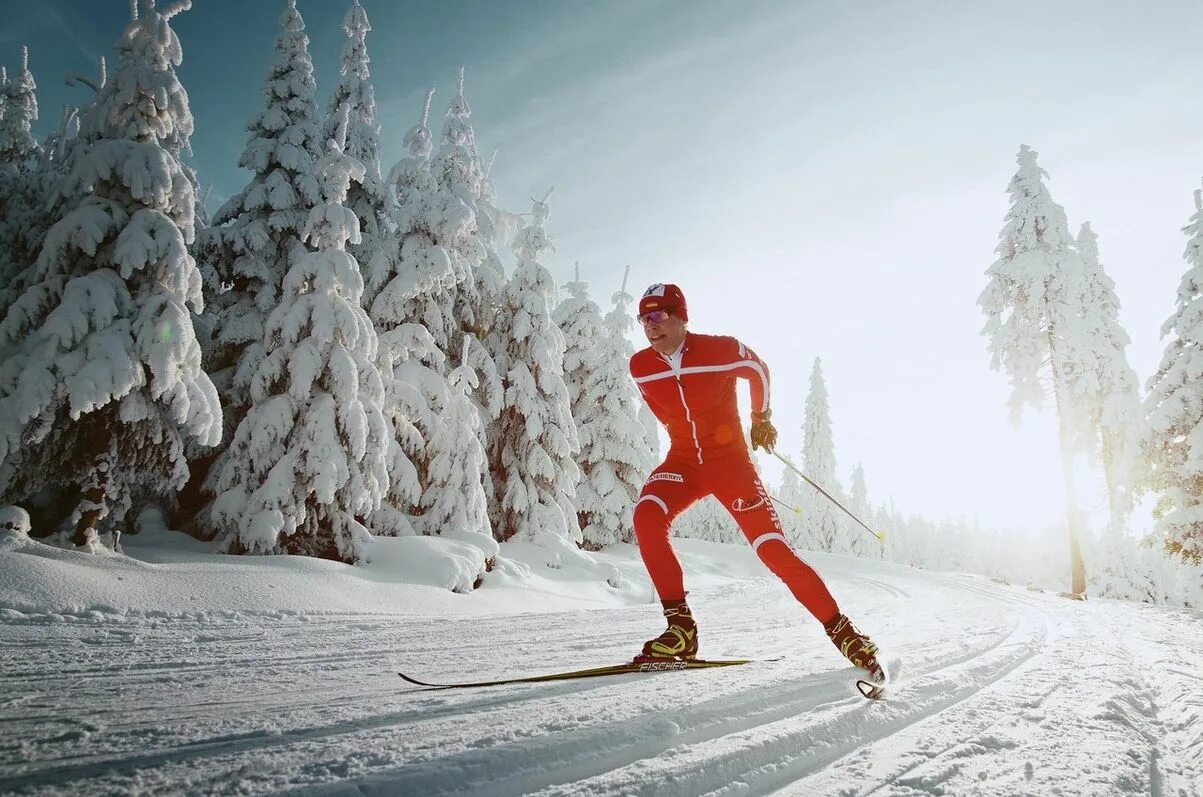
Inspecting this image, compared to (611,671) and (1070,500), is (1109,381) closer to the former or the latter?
(1070,500)

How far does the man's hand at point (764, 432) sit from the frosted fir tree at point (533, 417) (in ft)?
43.5

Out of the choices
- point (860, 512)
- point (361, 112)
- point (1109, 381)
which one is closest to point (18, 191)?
point (361, 112)

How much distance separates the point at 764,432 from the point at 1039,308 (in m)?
21.1

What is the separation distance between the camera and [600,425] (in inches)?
915

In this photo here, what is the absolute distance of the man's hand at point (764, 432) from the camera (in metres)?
4.09

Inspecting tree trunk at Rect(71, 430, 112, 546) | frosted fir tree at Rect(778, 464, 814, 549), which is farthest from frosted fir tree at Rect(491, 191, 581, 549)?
frosted fir tree at Rect(778, 464, 814, 549)

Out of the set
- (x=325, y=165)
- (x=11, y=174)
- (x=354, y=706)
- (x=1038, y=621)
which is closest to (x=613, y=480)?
(x=325, y=165)

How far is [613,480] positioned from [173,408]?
53.1ft

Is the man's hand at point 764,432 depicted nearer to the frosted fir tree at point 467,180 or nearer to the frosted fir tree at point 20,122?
the frosted fir tree at point 467,180

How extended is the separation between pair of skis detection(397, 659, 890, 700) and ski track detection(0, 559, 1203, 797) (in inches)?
4.7

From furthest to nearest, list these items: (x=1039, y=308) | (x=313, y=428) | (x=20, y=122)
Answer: (x=1039, y=308) < (x=20, y=122) < (x=313, y=428)

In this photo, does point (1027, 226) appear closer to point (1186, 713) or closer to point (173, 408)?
point (1186, 713)

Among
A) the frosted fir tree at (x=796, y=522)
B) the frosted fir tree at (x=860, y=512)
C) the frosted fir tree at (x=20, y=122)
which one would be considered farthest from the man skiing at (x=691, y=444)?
the frosted fir tree at (x=860, y=512)

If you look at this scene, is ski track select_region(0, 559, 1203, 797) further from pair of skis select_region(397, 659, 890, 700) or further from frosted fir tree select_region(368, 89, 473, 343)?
frosted fir tree select_region(368, 89, 473, 343)
